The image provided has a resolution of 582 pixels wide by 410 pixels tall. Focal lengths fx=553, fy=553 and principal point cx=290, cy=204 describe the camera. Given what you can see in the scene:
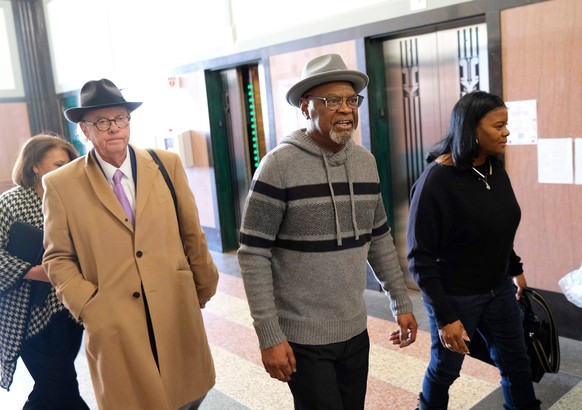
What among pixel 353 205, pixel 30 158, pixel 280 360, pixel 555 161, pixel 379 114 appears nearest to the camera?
pixel 280 360

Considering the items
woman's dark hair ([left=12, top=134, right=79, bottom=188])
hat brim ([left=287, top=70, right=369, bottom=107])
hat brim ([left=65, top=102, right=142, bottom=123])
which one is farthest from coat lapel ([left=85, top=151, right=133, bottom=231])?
hat brim ([left=287, top=70, right=369, bottom=107])

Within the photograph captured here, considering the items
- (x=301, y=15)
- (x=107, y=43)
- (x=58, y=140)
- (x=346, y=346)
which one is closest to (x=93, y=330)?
(x=346, y=346)

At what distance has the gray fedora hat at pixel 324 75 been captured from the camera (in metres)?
1.74

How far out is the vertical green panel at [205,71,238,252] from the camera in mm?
6289

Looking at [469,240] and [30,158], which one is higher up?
[30,158]

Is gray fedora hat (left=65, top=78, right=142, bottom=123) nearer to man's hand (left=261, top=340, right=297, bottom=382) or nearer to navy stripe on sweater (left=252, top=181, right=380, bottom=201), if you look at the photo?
navy stripe on sweater (left=252, top=181, right=380, bottom=201)

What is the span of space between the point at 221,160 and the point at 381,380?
12.6 feet

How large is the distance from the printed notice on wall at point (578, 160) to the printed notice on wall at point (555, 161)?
24mm

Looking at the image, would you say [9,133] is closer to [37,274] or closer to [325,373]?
[37,274]

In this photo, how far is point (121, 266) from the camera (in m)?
1.97

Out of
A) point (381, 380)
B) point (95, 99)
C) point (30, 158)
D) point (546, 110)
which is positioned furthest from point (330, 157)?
point (546, 110)

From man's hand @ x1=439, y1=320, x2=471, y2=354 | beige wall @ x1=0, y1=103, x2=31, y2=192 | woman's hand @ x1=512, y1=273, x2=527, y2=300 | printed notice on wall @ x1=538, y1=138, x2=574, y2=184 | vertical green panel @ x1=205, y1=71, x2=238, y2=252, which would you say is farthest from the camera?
beige wall @ x1=0, y1=103, x2=31, y2=192

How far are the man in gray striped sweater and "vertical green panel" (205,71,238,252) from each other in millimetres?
Answer: 4580

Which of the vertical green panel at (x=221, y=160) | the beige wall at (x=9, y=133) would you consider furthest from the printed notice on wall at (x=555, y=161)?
the beige wall at (x=9, y=133)
